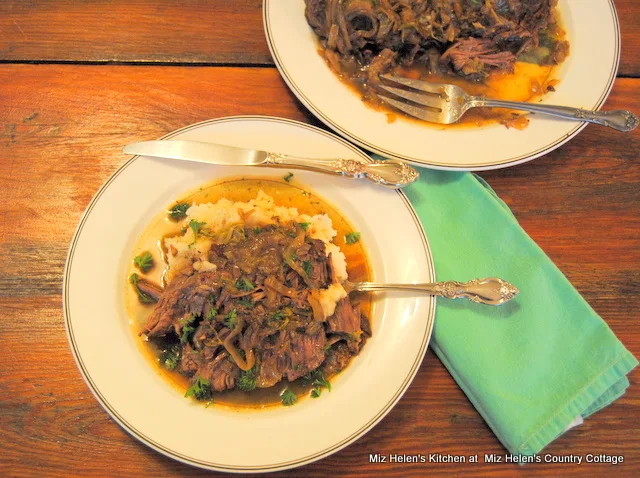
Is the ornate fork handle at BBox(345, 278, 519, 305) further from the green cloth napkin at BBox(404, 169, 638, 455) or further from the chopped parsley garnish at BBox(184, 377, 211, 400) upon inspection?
the chopped parsley garnish at BBox(184, 377, 211, 400)

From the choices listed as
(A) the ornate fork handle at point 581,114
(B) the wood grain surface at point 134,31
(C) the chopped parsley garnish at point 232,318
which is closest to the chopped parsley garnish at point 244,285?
(C) the chopped parsley garnish at point 232,318

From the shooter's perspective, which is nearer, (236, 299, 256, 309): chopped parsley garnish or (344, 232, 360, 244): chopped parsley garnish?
(236, 299, 256, 309): chopped parsley garnish

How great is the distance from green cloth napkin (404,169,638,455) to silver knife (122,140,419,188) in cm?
34

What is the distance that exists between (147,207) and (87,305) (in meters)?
0.65

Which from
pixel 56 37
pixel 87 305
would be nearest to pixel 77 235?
pixel 87 305

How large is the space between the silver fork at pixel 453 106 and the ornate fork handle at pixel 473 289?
1.17m

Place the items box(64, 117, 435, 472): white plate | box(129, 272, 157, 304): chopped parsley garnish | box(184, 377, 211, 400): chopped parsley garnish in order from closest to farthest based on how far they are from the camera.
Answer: box(64, 117, 435, 472): white plate
box(184, 377, 211, 400): chopped parsley garnish
box(129, 272, 157, 304): chopped parsley garnish

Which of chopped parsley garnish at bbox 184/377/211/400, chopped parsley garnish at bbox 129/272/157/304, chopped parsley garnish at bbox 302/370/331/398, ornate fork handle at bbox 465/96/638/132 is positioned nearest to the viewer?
chopped parsley garnish at bbox 184/377/211/400

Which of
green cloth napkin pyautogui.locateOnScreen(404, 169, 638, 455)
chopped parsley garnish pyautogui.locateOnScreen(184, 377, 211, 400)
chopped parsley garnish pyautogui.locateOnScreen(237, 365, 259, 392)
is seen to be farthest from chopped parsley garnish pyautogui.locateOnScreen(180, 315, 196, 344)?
green cloth napkin pyautogui.locateOnScreen(404, 169, 638, 455)

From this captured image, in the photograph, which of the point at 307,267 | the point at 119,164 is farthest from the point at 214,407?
the point at 119,164

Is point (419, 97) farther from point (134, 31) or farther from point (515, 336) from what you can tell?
point (134, 31)

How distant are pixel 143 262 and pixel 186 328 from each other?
51cm

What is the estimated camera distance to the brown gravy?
2.62m

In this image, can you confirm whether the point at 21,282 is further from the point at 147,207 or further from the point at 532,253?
the point at 532,253
